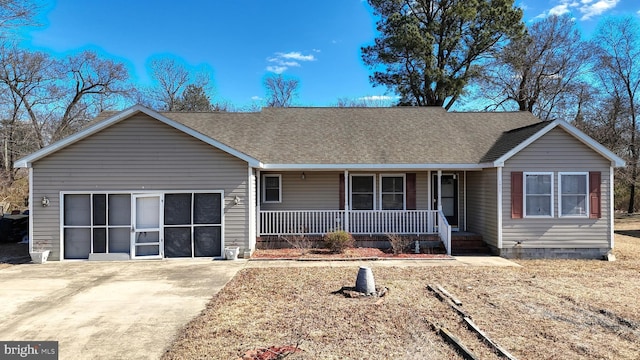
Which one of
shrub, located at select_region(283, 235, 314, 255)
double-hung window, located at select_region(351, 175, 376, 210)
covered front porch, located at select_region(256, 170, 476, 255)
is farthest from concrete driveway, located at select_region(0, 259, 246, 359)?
double-hung window, located at select_region(351, 175, 376, 210)

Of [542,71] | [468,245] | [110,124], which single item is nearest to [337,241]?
[468,245]

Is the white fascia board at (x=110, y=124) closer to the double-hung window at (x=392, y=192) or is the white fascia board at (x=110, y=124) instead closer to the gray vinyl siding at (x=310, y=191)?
the gray vinyl siding at (x=310, y=191)

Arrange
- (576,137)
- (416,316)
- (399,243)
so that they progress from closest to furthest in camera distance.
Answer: (416,316), (576,137), (399,243)

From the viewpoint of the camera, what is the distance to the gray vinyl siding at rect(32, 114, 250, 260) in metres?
10.9

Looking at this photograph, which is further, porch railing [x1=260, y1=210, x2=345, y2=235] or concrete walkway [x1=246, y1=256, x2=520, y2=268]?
porch railing [x1=260, y1=210, x2=345, y2=235]

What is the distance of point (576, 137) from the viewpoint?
1139cm

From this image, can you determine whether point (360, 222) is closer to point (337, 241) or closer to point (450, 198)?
point (337, 241)

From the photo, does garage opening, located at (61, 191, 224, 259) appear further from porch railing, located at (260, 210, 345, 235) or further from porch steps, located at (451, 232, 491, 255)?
porch steps, located at (451, 232, 491, 255)

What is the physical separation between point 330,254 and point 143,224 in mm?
5744

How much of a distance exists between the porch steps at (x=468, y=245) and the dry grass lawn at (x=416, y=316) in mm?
2615

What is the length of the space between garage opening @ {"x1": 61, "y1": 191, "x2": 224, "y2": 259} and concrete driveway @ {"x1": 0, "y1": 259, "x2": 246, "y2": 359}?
51 centimetres

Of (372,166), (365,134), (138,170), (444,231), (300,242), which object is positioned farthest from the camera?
(365,134)

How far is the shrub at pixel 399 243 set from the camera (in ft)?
38.8

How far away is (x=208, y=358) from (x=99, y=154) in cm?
865
